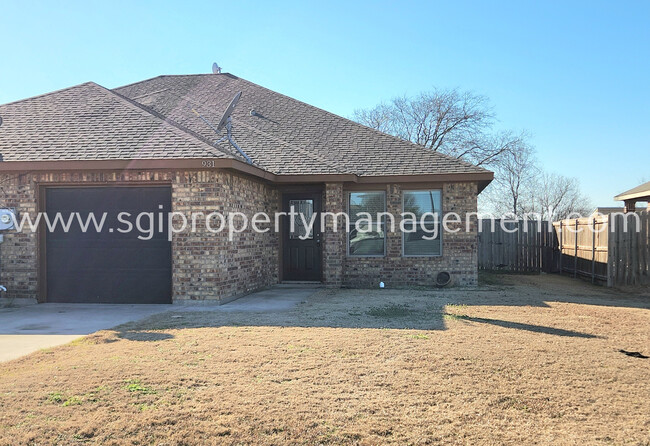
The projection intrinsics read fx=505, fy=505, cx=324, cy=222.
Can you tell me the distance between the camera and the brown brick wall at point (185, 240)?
30.7 ft

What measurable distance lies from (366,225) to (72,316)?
6.74 m

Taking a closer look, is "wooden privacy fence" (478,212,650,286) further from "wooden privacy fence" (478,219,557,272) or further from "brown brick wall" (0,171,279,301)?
"brown brick wall" (0,171,279,301)

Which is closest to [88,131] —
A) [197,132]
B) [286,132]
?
[197,132]

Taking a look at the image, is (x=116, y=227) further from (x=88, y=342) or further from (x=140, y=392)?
(x=140, y=392)

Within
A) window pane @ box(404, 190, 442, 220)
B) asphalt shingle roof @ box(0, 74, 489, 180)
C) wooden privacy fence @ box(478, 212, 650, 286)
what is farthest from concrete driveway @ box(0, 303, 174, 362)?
wooden privacy fence @ box(478, 212, 650, 286)

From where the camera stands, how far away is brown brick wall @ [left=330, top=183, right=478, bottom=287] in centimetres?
1207

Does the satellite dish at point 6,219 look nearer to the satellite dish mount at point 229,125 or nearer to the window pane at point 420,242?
the satellite dish mount at point 229,125

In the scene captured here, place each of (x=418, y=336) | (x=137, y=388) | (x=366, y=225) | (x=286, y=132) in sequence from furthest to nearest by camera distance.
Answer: (x=286, y=132) → (x=366, y=225) → (x=418, y=336) → (x=137, y=388)

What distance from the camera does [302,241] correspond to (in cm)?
1272

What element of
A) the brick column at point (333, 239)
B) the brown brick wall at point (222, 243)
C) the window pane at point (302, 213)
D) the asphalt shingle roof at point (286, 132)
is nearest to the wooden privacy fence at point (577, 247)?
the brown brick wall at point (222, 243)

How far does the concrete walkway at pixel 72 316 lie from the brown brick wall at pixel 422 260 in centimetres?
187

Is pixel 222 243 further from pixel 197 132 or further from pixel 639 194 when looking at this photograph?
pixel 639 194

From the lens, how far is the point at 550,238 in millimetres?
17328

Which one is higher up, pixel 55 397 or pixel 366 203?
pixel 366 203
